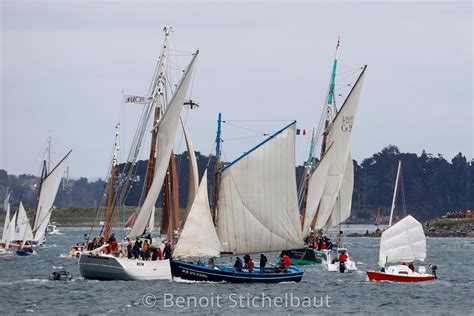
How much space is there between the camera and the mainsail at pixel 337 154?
121500 millimetres

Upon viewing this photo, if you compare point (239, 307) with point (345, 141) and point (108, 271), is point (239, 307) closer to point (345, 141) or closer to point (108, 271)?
point (108, 271)

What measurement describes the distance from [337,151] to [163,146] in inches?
1579

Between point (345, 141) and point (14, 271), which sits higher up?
point (345, 141)

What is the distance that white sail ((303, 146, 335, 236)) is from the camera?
390 feet

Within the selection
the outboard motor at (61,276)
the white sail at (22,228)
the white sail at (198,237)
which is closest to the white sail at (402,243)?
the white sail at (198,237)

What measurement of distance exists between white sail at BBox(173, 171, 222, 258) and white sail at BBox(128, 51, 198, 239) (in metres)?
3.05

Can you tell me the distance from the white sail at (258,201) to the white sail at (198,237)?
4.42ft

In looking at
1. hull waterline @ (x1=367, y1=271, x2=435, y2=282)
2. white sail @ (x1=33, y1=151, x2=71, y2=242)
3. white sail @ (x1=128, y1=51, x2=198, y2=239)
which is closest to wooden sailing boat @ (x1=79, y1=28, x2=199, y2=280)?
white sail @ (x1=128, y1=51, x2=198, y2=239)

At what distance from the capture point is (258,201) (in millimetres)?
82062

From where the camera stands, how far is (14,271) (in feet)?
337

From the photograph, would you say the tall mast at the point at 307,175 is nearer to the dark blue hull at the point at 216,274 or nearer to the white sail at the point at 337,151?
the white sail at the point at 337,151

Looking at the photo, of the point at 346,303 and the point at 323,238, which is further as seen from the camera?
the point at 323,238

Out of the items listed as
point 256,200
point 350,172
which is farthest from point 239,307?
point 350,172

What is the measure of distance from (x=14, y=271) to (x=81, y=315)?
37.3 meters
